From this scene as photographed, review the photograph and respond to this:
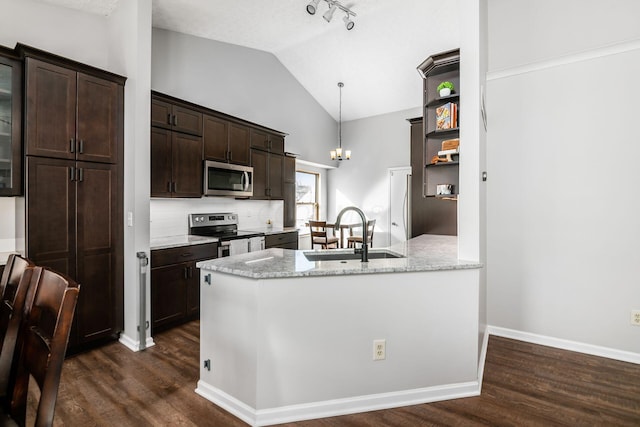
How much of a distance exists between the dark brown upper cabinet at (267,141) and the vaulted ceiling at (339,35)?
140 cm

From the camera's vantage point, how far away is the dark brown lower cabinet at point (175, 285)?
10.4ft

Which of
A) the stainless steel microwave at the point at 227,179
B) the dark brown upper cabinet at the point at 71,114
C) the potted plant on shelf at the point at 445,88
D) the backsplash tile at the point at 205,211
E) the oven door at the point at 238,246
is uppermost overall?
the potted plant on shelf at the point at 445,88

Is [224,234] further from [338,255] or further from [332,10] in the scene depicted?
[332,10]

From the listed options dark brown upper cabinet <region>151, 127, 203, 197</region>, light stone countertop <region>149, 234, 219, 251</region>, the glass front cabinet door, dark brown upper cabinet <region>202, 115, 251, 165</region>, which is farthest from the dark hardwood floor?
dark brown upper cabinet <region>202, 115, 251, 165</region>

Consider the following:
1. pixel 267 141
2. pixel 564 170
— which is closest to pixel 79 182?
pixel 267 141

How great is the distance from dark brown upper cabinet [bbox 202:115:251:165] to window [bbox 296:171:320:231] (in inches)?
93.0

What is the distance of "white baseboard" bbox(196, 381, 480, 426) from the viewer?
6.21ft

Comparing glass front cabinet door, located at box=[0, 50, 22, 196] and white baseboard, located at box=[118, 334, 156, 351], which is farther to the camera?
white baseboard, located at box=[118, 334, 156, 351]

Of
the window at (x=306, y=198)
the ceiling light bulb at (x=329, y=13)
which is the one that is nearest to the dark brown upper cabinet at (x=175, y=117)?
the ceiling light bulb at (x=329, y=13)

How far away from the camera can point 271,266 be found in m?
2.05

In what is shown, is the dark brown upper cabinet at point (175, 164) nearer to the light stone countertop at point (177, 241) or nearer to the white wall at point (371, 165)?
the light stone countertop at point (177, 241)

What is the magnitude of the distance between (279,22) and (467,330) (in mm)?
4446

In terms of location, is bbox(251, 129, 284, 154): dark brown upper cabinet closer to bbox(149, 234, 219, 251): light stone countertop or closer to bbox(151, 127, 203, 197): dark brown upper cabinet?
Answer: bbox(151, 127, 203, 197): dark brown upper cabinet

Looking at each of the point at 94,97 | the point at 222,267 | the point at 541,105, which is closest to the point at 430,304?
the point at 222,267
